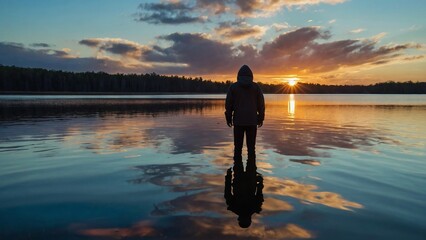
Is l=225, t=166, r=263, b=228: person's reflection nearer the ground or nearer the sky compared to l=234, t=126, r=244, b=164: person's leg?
nearer the ground

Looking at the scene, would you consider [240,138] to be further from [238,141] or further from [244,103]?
[244,103]

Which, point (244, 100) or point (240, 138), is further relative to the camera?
point (240, 138)

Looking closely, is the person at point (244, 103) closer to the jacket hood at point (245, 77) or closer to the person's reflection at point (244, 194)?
the jacket hood at point (245, 77)

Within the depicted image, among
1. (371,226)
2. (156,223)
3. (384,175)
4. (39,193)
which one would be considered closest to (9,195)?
(39,193)

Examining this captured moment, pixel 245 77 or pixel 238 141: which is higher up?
pixel 245 77

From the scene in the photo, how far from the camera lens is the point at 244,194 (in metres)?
6.53

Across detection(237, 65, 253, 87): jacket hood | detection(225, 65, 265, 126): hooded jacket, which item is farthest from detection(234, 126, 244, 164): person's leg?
detection(237, 65, 253, 87): jacket hood

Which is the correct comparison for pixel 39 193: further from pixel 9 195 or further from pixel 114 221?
pixel 114 221

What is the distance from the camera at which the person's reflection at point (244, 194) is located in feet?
17.8

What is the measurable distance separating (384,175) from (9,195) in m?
8.65

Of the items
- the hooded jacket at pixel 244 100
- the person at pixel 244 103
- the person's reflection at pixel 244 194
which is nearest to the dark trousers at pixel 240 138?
the person at pixel 244 103

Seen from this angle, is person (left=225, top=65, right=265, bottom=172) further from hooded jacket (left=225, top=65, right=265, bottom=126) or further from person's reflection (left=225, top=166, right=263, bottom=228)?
person's reflection (left=225, top=166, right=263, bottom=228)

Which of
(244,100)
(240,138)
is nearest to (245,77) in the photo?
(244,100)

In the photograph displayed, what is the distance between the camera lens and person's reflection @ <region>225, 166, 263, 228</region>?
213 inches
